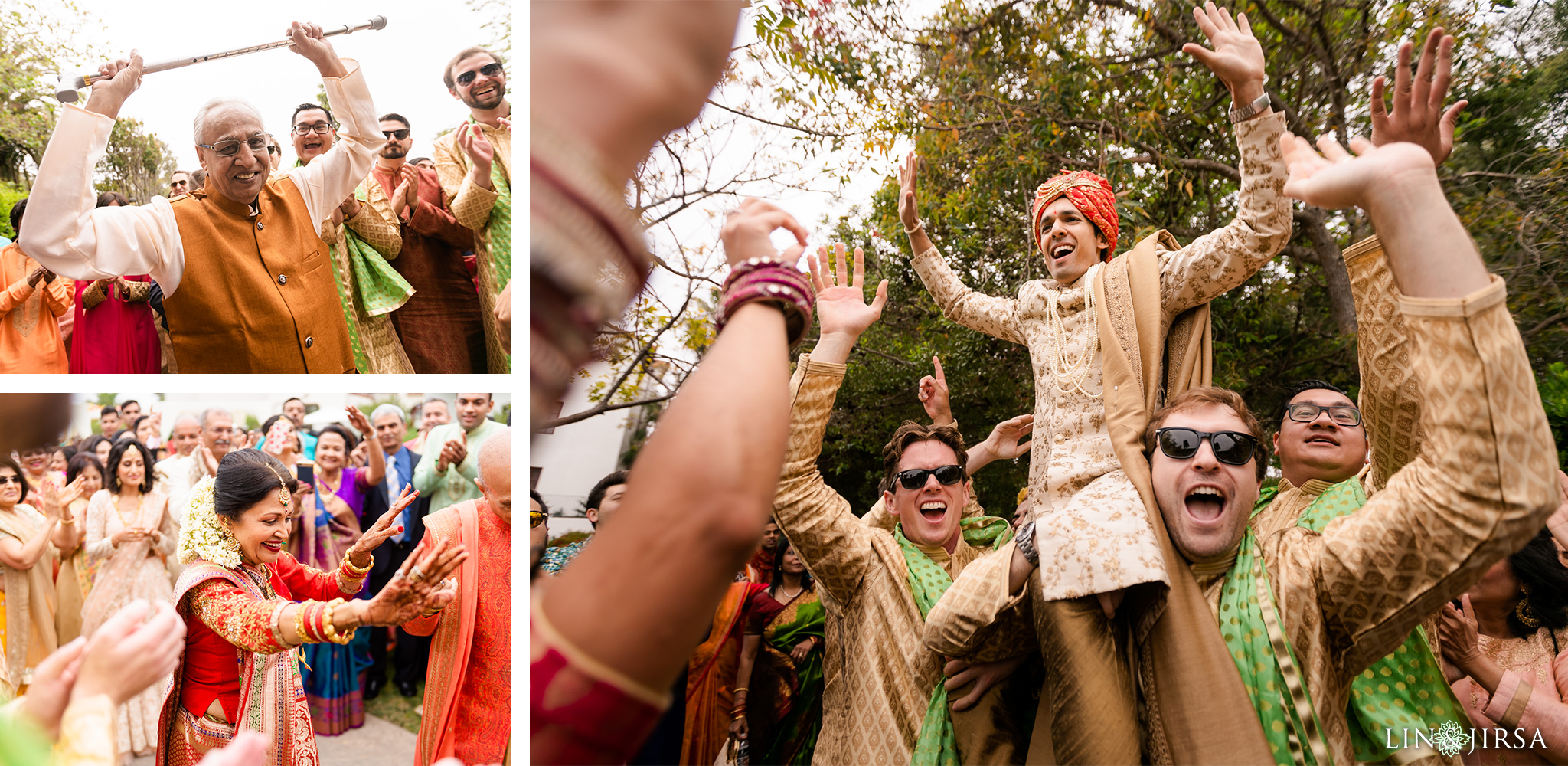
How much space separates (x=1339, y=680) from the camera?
1574 millimetres

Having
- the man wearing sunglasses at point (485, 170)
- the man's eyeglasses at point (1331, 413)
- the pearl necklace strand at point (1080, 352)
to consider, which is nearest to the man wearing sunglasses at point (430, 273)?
the man wearing sunglasses at point (485, 170)

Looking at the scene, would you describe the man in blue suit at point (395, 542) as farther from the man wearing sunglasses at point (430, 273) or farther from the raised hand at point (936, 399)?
the raised hand at point (936, 399)

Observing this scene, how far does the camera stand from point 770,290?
722mm

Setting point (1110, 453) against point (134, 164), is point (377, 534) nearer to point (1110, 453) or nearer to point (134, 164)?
point (134, 164)

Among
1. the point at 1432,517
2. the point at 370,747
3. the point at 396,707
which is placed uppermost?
the point at 1432,517

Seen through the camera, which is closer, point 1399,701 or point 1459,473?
point 1459,473

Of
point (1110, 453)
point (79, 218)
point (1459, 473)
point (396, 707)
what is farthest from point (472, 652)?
point (396, 707)

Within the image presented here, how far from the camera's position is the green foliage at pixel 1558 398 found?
375cm

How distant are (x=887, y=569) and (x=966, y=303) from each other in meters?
0.91

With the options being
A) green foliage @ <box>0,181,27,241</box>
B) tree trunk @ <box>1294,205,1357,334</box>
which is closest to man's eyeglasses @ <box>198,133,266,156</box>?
green foliage @ <box>0,181,27,241</box>

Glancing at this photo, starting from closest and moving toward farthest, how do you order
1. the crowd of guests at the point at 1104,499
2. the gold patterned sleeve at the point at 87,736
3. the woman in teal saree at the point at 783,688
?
the crowd of guests at the point at 1104,499 < the gold patterned sleeve at the point at 87,736 < the woman in teal saree at the point at 783,688

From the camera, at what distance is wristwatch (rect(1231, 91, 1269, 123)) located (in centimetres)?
192

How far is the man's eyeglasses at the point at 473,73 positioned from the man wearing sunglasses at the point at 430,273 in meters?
0.35

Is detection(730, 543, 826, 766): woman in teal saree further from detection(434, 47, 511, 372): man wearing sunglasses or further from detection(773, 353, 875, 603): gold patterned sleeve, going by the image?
detection(434, 47, 511, 372): man wearing sunglasses
